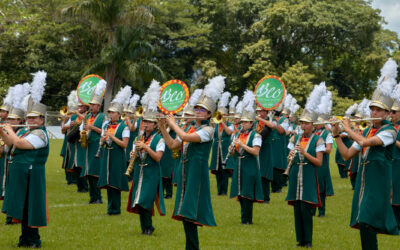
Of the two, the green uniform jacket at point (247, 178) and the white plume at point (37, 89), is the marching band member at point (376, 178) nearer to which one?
the green uniform jacket at point (247, 178)

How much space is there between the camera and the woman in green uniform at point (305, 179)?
27.7 feet

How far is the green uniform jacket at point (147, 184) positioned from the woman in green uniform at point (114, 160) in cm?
190

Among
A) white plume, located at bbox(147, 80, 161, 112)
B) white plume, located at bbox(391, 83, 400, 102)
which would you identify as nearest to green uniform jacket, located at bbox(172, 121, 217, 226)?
white plume, located at bbox(147, 80, 161, 112)

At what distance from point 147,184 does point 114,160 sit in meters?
2.44

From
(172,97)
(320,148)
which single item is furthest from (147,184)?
(320,148)

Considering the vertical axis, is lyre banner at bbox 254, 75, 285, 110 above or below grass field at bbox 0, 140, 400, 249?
above

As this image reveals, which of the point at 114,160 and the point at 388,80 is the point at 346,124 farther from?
the point at 114,160

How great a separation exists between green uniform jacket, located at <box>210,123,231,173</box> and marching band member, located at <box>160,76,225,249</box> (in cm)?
807

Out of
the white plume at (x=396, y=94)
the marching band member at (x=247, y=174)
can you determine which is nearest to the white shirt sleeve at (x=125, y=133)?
the marching band member at (x=247, y=174)

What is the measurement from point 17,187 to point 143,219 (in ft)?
7.72

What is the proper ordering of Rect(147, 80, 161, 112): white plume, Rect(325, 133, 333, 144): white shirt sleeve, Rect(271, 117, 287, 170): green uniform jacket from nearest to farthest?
Rect(147, 80, 161, 112): white plume → Rect(325, 133, 333, 144): white shirt sleeve → Rect(271, 117, 287, 170): green uniform jacket

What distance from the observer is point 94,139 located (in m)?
12.7

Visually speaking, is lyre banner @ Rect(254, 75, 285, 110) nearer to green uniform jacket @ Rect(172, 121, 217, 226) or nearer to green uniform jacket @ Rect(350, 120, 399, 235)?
green uniform jacket @ Rect(172, 121, 217, 226)

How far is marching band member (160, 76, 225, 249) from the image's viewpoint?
7012mm
